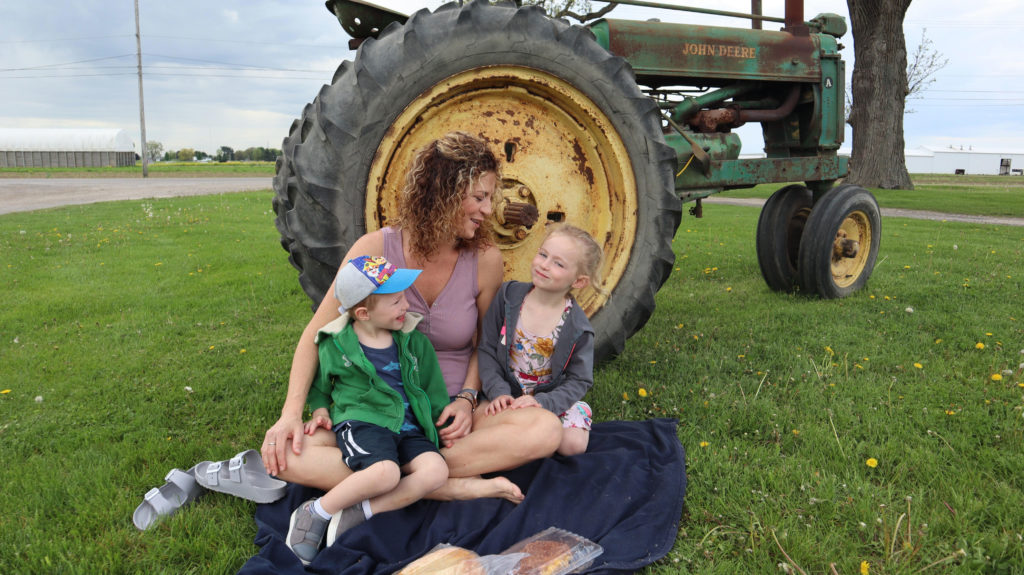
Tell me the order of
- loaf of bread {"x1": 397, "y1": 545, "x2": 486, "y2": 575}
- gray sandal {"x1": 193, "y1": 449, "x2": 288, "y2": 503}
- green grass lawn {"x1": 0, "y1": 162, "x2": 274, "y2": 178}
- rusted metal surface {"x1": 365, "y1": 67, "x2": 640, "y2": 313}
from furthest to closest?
green grass lawn {"x1": 0, "y1": 162, "x2": 274, "y2": 178} → rusted metal surface {"x1": 365, "y1": 67, "x2": 640, "y2": 313} → gray sandal {"x1": 193, "y1": 449, "x2": 288, "y2": 503} → loaf of bread {"x1": 397, "y1": 545, "x2": 486, "y2": 575}

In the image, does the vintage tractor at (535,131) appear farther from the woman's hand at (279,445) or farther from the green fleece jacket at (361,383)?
the woman's hand at (279,445)

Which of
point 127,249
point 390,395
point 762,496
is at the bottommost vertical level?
point 762,496

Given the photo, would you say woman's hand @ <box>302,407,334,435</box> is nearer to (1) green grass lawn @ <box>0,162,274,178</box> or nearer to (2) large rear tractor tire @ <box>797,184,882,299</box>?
(2) large rear tractor tire @ <box>797,184,882,299</box>

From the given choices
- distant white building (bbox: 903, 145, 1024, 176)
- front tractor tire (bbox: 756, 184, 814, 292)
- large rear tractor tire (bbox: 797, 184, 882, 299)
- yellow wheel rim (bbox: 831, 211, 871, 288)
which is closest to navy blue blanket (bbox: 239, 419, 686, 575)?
large rear tractor tire (bbox: 797, 184, 882, 299)

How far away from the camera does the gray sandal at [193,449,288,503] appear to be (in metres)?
2.14

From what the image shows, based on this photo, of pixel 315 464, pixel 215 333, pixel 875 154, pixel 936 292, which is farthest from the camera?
pixel 875 154

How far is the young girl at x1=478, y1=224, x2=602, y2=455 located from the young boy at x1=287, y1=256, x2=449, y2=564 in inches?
10.8

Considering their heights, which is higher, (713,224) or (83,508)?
(713,224)

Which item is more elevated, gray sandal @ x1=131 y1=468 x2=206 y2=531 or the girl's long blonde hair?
the girl's long blonde hair

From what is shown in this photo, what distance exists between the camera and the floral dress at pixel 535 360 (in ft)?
8.20

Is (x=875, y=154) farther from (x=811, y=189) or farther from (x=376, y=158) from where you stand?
(x=376, y=158)

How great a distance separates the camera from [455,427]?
2.32 meters

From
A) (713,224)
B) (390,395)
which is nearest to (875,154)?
(713,224)

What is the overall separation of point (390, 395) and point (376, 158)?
33.9 inches
